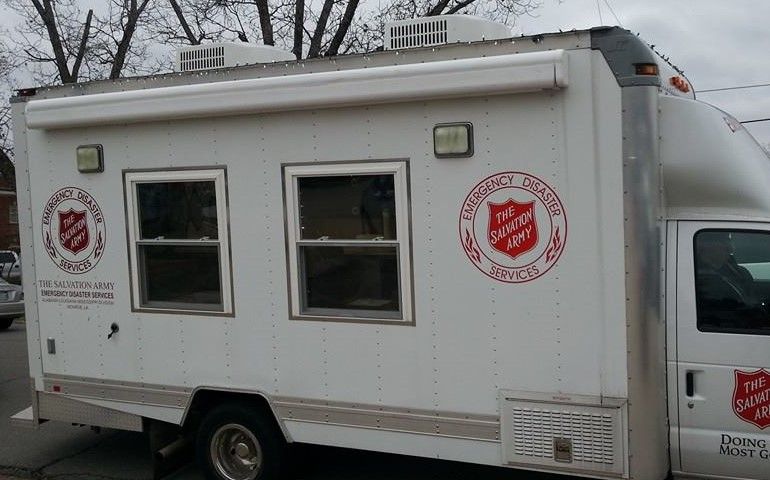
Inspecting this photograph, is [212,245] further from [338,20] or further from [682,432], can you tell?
[338,20]

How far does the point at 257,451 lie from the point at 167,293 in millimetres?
1251

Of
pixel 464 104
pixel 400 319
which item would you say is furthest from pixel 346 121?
pixel 400 319

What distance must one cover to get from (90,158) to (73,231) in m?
0.56

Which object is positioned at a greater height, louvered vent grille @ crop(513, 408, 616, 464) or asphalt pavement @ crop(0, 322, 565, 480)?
louvered vent grille @ crop(513, 408, 616, 464)

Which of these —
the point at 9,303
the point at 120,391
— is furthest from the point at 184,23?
the point at 120,391

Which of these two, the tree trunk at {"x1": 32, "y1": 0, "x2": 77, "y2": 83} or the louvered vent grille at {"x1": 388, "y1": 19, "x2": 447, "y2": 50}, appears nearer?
the louvered vent grille at {"x1": 388, "y1": 19, "x2": 447, "y2": 50}

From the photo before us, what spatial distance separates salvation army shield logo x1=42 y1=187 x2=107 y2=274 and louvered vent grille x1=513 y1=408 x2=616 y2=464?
3.19 metres

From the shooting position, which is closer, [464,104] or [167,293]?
[464,104]

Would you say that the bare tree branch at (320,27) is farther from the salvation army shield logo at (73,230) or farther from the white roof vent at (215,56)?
the salvation army shield logo at (73,230)

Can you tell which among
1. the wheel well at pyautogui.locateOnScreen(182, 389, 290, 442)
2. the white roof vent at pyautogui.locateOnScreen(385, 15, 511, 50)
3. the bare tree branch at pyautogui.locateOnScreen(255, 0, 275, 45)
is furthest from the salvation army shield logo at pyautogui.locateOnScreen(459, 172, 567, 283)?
the bare tree branch at pyautogui.locateOnScreen(255, 0, 275, 45)

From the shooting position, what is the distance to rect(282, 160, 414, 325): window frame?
4742 millimetres

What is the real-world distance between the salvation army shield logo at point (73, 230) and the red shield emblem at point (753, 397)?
4.19 m

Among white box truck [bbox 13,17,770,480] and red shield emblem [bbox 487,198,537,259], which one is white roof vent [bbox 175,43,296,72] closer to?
white box truck [bbox 13,17,770,480]

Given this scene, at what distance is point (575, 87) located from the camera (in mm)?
4293
